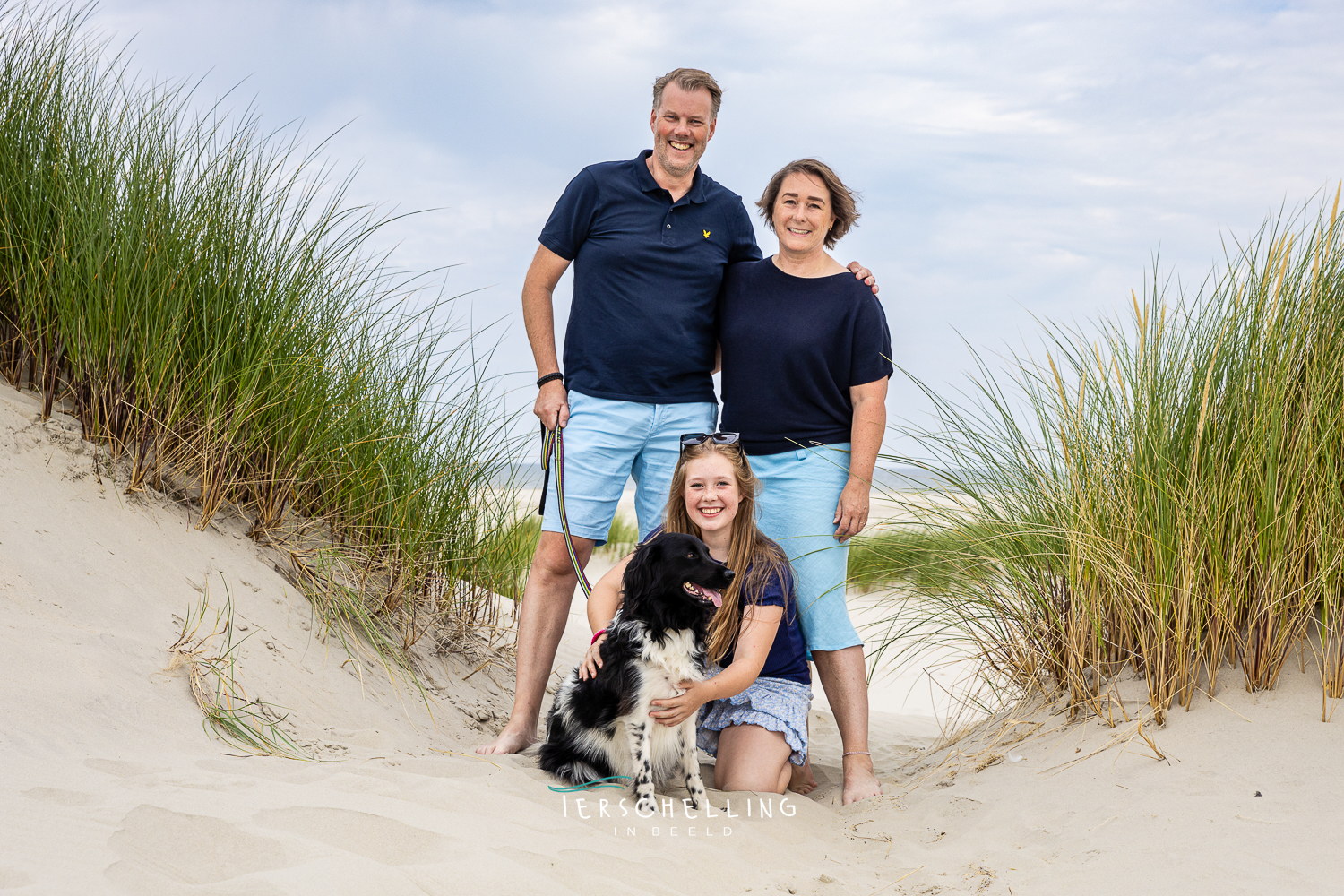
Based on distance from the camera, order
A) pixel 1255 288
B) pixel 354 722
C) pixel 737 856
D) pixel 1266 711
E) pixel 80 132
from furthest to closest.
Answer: pixel 80 132 → pixel 354 722 → pixel 1255 288 → pixel 1266 711 → pixel 737 856

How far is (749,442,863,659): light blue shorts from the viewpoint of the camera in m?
3.43

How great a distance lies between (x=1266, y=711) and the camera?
2.96 m

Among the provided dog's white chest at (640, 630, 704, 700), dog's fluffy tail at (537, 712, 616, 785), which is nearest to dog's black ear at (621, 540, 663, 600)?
dog's white chest at (640, 630, 704, 700)

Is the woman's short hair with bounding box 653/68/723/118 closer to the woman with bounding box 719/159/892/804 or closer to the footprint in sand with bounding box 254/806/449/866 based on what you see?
the woman with bounding box 719/159/892/804

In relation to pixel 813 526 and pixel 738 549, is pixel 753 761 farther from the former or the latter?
pixel 813 526

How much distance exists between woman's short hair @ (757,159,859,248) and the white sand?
202 centimetres

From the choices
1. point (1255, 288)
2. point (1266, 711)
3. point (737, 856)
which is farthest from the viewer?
point (1255, 288)

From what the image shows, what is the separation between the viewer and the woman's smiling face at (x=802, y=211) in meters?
3.45

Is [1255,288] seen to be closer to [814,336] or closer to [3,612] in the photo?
[814,336]

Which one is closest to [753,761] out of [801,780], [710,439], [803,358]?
[801,780]

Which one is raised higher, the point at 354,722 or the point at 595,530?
the point at 595,530

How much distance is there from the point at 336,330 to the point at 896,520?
2.63 m

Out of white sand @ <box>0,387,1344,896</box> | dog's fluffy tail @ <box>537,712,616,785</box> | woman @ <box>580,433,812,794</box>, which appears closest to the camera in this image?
white sand @ <box>0,387,1344,896</box>

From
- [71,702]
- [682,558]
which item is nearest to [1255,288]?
[682,558]
